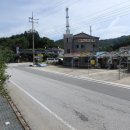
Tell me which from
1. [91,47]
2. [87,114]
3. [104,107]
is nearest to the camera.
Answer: [87,114]

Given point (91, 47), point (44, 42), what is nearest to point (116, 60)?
point (91, 47)

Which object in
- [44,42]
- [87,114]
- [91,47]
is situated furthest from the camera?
[44,42]

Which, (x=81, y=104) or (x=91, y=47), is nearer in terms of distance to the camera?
(x=81, y=104)

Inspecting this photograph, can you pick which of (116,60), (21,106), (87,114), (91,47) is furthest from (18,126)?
(91,47)

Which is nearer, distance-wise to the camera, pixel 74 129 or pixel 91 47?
pixel 74 129

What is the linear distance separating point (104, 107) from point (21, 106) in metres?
4.01

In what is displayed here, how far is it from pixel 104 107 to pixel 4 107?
14.0 feet

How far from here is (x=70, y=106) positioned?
51.0ft

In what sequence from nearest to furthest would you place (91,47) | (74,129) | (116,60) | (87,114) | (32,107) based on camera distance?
(74,129)
(87,114)
(32,107)
(116,60)
(91,47)

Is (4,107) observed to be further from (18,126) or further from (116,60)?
(116,60)

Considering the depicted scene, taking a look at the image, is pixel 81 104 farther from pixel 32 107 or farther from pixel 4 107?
pixel 4 107

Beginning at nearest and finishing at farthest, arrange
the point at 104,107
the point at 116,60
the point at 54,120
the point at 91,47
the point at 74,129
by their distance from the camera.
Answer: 1. the point at 74,129
2. the point at 54,120
3. the point at 104,107
4. the point at 116,60
5. the point at 91,47

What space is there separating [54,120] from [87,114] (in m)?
1.61

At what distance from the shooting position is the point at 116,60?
52844 millimetres
